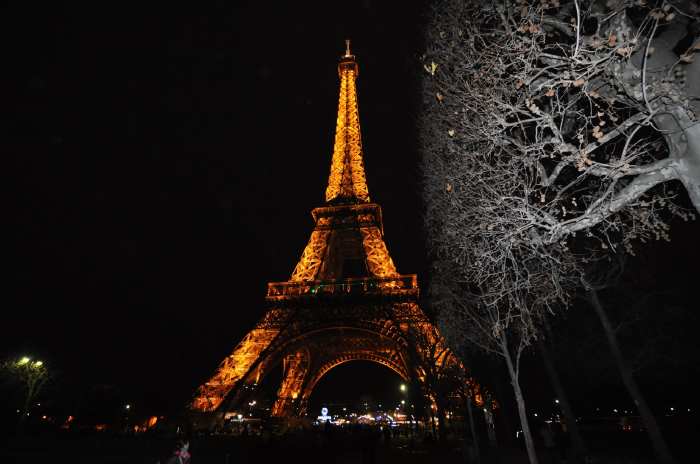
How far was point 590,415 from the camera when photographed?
3847 centimetres

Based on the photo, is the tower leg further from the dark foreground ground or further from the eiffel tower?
the dark foreground ground

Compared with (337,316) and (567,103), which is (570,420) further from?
(337,316)

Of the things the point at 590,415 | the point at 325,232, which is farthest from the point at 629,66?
the point at 590,415

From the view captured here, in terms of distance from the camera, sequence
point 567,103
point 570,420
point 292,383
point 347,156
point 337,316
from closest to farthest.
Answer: point 567,103 < point 570,420 < point 337,316 < point 292,383 < point 347,156

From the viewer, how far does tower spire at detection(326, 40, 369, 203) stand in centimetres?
3731

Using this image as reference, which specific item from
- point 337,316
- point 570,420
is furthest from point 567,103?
point 337,316

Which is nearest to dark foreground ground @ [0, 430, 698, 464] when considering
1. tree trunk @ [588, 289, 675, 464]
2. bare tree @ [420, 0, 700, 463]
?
tree trunk @ [588, 289, 675, 464]

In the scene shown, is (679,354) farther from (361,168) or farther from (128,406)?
(128,406)

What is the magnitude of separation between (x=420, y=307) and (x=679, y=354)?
14.0 m

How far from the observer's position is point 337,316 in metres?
27.4

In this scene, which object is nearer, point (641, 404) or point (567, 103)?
point (567, 103)

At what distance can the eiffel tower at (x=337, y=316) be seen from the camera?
24172 millimetres

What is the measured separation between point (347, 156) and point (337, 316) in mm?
18762

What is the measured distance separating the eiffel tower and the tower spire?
108 millimetres
